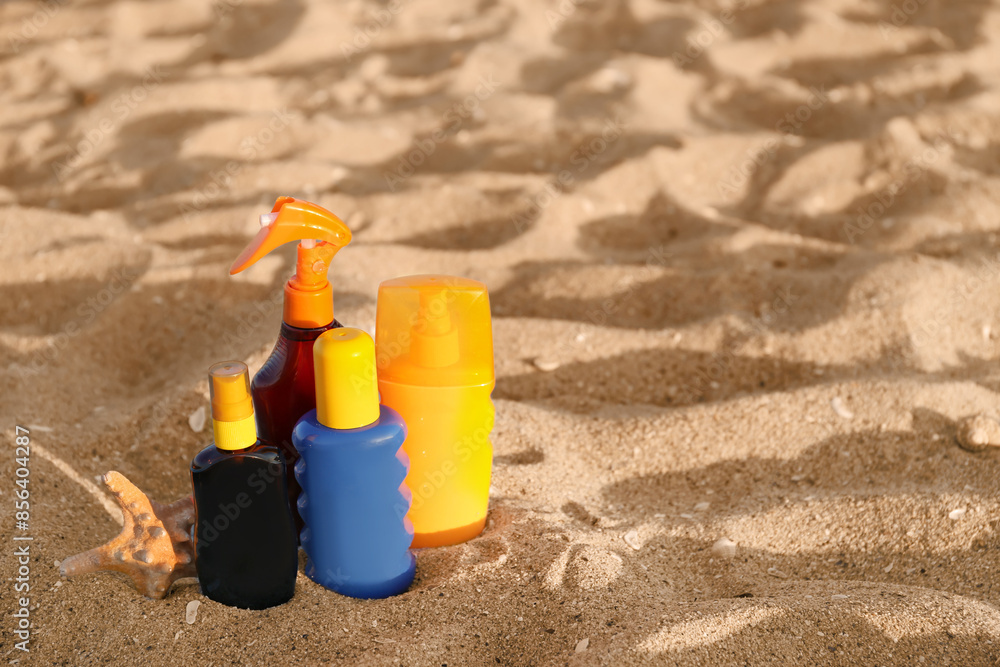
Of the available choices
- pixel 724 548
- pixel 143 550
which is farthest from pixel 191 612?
pixel 724 548

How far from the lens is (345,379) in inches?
40.8

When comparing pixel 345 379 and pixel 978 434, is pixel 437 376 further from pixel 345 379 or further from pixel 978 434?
pixel 978 434

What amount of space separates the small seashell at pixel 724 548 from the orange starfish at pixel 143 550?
803mm

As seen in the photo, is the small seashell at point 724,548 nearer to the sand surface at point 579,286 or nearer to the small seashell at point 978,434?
the sand surface at point 579,286

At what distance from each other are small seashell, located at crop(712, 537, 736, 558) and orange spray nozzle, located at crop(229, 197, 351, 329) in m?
0.71

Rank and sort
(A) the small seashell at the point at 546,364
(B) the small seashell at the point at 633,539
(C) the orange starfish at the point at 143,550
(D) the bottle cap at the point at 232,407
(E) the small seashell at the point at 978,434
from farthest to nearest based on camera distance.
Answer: (A) the small seashell at the point at 546,364 → (E) the small seashell at the point at 978,434 → (B) the small seashell at the point at 633,539 → (C) the orange starfish at the point at 143,550 → (D) the bottle cap at the point at 232,407

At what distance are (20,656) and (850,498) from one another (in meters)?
1.28

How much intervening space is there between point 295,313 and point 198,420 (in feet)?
1.79

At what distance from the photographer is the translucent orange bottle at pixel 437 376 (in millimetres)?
1162

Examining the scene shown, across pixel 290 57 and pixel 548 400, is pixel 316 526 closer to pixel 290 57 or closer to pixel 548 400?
pixel 548 400

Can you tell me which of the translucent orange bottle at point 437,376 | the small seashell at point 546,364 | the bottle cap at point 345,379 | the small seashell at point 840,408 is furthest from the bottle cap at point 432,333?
the small seashell at point 840,408

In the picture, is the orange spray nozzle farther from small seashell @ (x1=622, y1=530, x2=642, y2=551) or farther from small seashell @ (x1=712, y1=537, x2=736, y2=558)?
small seashell @ (x1=712, y1=537, x2=736, y2=558)

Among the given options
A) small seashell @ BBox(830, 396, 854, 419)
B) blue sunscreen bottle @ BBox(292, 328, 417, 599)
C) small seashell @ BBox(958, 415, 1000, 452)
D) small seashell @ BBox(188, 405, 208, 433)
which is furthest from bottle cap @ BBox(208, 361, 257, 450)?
small seashell @ BBox(958, 415, 1000, 452)

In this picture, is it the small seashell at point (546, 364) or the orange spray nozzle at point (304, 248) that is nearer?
the orange spray nozzle at point (304, 248)
